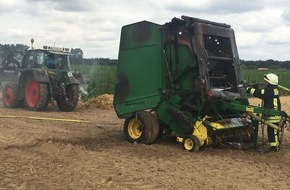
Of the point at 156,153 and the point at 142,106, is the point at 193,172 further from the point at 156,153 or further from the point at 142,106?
the point at 142,106

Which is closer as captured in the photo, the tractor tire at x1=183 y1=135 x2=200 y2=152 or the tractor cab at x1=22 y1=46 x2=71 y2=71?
the tractor tire at x1=183 y1=135 x2=200 y2=152

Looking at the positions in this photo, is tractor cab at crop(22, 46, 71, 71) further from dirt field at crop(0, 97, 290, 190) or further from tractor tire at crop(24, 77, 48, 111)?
dirt field at crop(0, 97, 290, 190)

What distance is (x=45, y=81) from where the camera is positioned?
14.6 meters

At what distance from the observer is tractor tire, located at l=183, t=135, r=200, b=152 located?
8289 millimetres

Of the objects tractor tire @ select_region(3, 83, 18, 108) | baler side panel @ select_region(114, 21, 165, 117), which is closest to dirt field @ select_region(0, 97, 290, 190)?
baler side panel @ select_region(114, 21, 165, 117)

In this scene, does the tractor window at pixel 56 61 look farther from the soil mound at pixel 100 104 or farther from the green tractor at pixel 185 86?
the green tractor at pixel 185 86

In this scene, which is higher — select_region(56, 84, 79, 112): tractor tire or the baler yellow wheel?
select_region(56, 84, 79, 112): tractor tire

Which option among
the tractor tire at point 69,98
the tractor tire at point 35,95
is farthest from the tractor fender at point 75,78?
the tractor tire at point 35,95

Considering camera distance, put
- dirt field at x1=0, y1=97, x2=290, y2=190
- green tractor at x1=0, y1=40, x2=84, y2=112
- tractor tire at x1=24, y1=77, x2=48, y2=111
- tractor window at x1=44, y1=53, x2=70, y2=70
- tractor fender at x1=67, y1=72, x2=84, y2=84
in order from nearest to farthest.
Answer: dirt field at x1=0, y1=97, x2=290, y2=190, tractor tire at x1=24, y1=77, x2=48, y2=111, green tractor at x1=0, y1=40, x2=84, y2=112, tractor fender at x1=67, y1=72, x2=84, y2=84, tractor window at x1=44, y1=53, x2=70, y2=70

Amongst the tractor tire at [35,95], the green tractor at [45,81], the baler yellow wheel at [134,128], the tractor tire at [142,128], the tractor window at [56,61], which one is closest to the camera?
the tractor tire at [142,128]

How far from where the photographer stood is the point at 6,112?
1450cm

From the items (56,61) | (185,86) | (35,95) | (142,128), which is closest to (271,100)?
(185,86)

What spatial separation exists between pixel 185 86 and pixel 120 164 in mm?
2612

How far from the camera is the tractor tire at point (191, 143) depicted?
829cm
